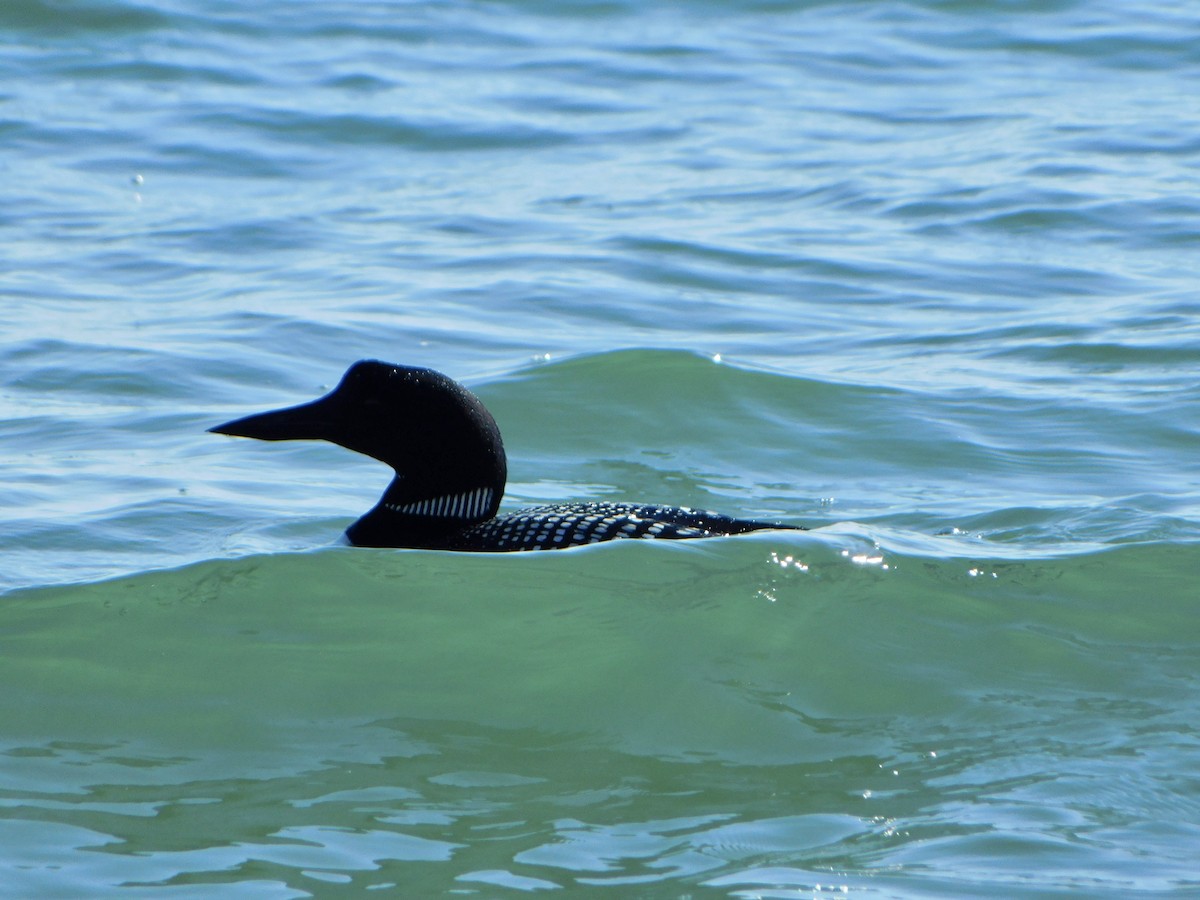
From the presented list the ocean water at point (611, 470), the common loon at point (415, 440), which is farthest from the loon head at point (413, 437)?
the ocean water at point (611, 470)

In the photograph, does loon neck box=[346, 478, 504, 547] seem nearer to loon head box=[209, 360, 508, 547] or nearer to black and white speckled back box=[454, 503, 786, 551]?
loon head box=[209, 360, 508, 547]

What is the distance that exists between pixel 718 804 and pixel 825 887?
44 centimetres

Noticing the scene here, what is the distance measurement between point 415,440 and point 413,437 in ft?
0.05

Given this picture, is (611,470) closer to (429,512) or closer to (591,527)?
(429,512)

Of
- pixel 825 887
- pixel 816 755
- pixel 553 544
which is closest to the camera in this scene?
pixel 825 887

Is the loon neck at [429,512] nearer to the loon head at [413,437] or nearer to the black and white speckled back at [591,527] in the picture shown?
the loon head at [413,437]

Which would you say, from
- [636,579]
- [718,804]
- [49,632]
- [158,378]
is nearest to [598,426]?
[158,378]

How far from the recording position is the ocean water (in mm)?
3562

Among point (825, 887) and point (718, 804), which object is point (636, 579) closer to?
point (718, 804)

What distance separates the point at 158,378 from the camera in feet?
24.1

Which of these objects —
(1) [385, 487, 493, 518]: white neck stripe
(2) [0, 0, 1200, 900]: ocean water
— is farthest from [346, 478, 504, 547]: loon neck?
(2) [0, 0, 1200, 900]: ocean water

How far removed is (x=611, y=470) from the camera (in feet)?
21.5

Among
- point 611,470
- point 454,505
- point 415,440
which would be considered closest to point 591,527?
point 454,505

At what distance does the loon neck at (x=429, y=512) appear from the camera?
16.7 feet
